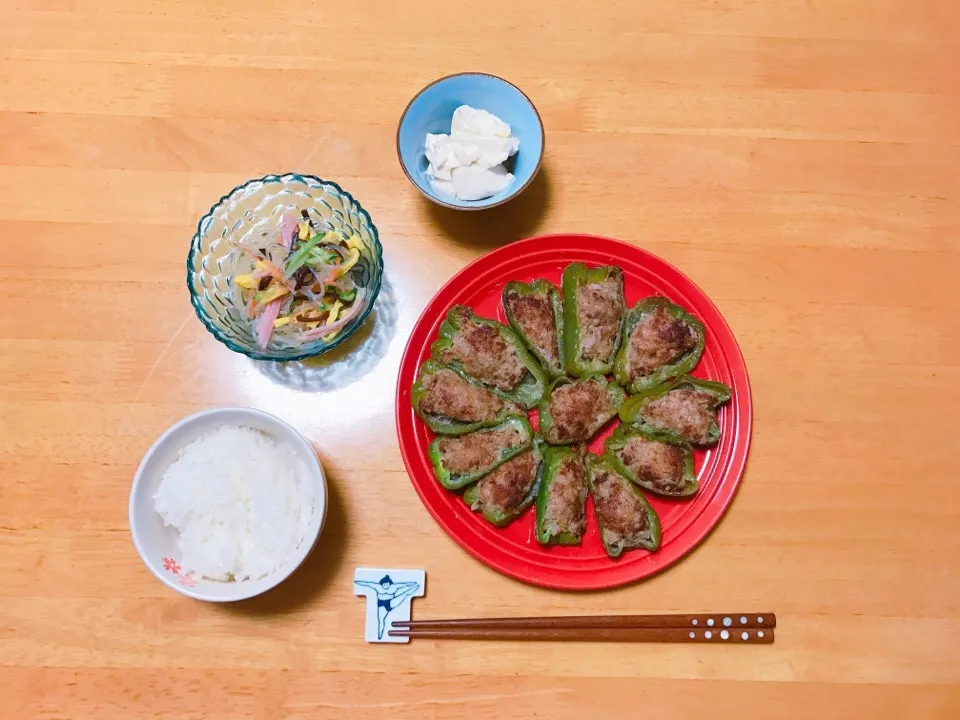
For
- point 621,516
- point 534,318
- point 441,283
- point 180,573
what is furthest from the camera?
point 441,283

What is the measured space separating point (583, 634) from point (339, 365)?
3.38 ft

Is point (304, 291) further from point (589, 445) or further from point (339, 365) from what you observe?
point (589, 445)

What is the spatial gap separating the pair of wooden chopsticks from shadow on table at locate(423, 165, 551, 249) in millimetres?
1099

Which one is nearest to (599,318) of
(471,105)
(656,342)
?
(656,342)

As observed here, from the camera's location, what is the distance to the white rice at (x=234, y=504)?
1897mm

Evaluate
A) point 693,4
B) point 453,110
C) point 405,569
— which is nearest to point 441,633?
point 405,569

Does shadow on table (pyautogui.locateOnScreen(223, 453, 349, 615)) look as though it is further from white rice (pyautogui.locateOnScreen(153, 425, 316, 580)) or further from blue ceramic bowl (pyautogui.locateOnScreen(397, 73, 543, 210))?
blue ceramic bowl (pyautogui.locateOnScreen(397, 73, 543, 210))

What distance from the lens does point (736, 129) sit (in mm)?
2332

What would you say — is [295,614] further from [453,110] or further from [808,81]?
[808,81]

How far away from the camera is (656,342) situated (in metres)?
2.08

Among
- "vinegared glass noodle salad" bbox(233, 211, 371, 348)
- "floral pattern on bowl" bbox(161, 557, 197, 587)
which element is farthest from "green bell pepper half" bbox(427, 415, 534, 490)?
"floral pattern on bowl" bbox(161, 557, 197, 587)

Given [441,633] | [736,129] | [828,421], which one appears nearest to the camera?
[441,633]

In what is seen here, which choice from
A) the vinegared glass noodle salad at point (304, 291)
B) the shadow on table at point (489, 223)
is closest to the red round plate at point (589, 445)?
the shadow on table at point (489, 223)

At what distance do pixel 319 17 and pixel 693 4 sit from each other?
121 centimetres
